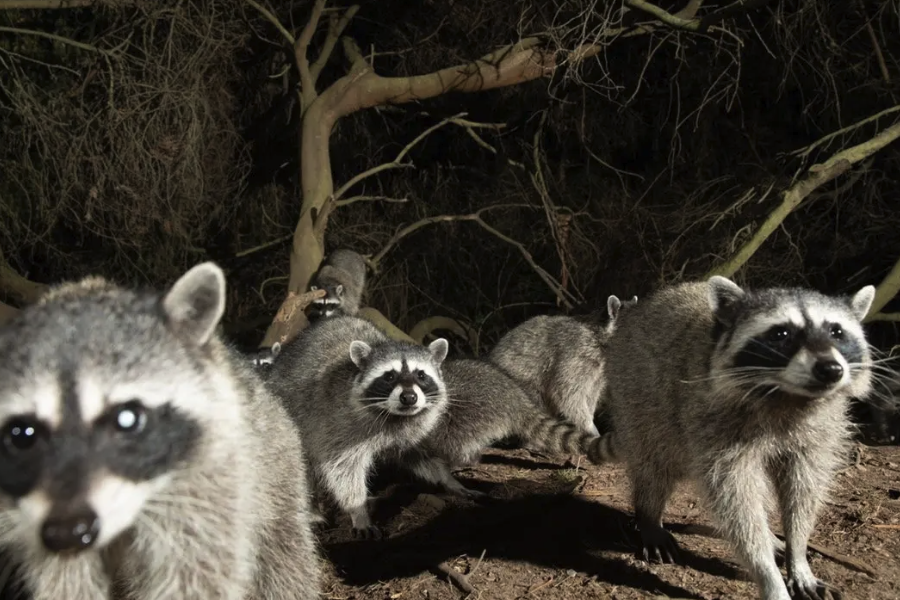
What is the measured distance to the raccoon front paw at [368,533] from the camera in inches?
181

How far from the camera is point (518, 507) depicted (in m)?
4.62

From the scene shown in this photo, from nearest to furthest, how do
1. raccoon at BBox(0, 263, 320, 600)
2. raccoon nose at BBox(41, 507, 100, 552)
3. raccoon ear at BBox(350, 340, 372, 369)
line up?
raccoon nose at BBox(41, 507, 100, 552) < raccoon at BBox(0, 263, 320, 600) < raccoon ear at BBox(350, 340, 372, 369)

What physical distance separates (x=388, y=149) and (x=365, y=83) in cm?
261

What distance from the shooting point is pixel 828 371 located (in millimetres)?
2986

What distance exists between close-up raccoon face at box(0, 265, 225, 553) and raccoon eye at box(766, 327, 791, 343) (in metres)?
2.02

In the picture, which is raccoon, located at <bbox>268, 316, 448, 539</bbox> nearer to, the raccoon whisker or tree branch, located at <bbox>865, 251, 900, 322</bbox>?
the raccoon whisker

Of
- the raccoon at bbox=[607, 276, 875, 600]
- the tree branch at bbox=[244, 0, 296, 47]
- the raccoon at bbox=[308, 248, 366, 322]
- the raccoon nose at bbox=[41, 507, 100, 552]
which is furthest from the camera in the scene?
the raccoon at bbox=[308, 248, 366, 322]

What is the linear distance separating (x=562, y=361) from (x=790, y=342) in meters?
3.78

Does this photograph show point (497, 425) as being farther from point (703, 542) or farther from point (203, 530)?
point (203, 530)

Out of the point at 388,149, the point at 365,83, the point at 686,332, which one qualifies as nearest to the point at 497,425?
the point at 686,332

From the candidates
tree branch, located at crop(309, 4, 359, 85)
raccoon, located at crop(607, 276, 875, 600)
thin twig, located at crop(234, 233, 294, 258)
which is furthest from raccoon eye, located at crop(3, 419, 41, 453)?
thin twig, located at crop(234, 233, 294, 258)

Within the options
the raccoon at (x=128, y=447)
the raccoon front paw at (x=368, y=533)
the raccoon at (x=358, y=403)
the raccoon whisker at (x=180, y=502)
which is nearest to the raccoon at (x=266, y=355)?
the raccoon at (x=358, y=403)

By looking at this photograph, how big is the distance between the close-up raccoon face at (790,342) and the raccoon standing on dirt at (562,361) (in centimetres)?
326

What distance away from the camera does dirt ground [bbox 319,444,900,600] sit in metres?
3.67
